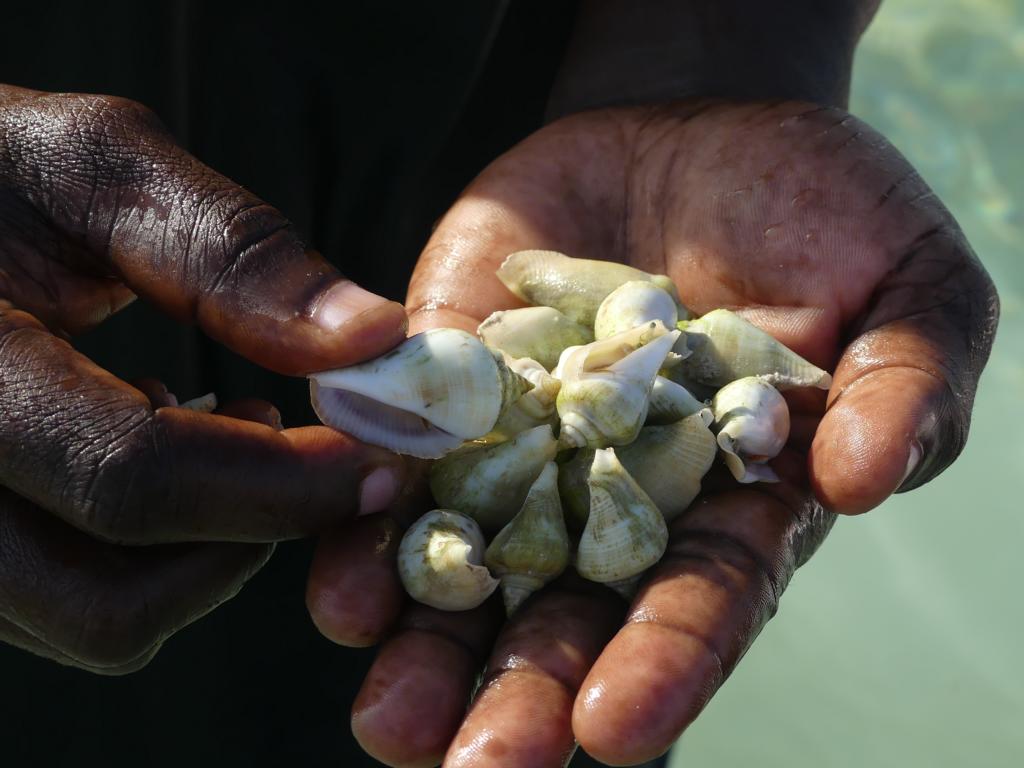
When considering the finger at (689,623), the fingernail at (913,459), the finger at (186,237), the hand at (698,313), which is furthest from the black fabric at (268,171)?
the fingernail at (913,459)

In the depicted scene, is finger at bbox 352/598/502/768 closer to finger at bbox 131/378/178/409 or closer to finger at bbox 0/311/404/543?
finger at bbox 0/311/404/543

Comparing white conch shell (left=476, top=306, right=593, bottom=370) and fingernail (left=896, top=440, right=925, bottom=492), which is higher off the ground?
fingernail (left=896, top=440, right=925, bottom=492)

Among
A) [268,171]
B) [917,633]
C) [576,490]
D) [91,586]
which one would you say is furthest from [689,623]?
[917,633]

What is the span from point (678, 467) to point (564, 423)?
0.14 metres

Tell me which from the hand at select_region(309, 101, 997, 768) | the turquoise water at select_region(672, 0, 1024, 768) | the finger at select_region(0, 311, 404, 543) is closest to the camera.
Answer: the finger at select_region(0, 311, 404, 543)

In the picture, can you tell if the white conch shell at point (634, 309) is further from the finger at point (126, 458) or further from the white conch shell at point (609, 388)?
the finger at point (126, 458)

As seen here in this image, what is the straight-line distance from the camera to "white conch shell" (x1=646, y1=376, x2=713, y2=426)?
1389 mm

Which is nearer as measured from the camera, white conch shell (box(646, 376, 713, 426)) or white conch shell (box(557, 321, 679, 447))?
white conch shell (box(557, 321, 679, 447))

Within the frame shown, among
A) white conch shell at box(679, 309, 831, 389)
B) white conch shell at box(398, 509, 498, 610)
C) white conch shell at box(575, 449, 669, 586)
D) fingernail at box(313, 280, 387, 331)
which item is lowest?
white conch shell at box(398, 509, 498, 610)

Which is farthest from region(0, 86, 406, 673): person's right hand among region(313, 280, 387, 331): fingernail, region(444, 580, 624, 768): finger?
region(444, 580, 624, 768): finger

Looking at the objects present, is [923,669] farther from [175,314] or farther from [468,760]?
[175,314]

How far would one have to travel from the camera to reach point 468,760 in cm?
106

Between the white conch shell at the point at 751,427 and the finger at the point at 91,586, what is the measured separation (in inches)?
22.9

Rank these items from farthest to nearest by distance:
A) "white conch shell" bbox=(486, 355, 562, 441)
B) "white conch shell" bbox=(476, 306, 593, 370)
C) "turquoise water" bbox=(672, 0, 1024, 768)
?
"turquoise water" bbox=(672, 0, 1024, 768), "white conch shell" bbox=(476, 306, 593, 370), "white conch shell" bbox=(486, 355, 562, 441)
